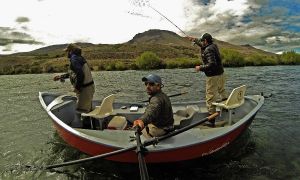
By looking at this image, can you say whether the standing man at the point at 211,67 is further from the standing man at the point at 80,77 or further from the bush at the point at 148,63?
the bush at the point at 148,63

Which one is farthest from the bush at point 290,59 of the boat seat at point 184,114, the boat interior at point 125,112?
the boat seat at point 184,114

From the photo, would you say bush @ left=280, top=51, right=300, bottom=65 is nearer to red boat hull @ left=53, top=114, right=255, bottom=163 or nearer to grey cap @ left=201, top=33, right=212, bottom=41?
grey cap @ left=201, top=33, right=212, bottom=41

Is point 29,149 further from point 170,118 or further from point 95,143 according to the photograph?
point 170,118

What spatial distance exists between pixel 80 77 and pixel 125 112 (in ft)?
6.99

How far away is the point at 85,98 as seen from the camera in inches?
370

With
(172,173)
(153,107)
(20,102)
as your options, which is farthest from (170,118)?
(20,102)

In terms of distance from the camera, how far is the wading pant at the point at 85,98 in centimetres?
931

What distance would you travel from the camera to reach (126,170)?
24.6 ft

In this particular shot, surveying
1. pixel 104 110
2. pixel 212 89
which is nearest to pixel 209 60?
pixel 212 89

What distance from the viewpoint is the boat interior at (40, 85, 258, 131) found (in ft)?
28.9

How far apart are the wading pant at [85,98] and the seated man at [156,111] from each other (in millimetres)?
3104

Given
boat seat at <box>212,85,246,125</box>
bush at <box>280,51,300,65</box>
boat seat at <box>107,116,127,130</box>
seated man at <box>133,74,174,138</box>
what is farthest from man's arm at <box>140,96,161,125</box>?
bush at <box>280,51,300,65</box>

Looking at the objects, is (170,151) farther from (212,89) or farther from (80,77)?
(80,77)

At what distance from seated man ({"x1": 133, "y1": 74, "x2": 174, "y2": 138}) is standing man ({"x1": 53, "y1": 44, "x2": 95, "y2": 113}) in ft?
10.0
